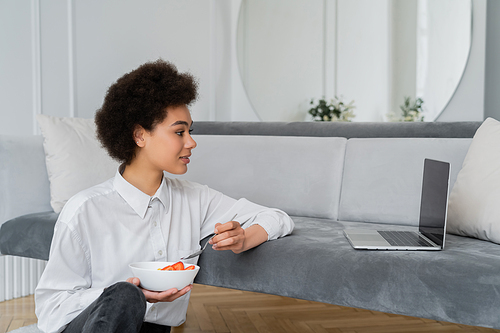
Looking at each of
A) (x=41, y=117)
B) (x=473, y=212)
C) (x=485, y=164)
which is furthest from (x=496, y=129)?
(x=41, y=117)

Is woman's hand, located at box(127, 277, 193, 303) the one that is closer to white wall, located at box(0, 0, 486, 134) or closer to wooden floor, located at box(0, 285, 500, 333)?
wooden floor, located at box(0, 285, 500, 333)

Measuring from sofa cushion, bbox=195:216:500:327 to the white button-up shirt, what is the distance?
0.09m

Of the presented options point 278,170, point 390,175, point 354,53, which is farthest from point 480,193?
point 354,53

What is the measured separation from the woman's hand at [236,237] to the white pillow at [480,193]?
65cm

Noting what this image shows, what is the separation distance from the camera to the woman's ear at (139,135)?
1.28 metres

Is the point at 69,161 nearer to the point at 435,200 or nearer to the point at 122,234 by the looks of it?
the point at 122,234

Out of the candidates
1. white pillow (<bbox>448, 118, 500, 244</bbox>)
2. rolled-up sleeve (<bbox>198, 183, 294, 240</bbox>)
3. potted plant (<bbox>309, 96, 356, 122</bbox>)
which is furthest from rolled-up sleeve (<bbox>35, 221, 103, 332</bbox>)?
potted plant (<bbox>309, 96, 356, 122</bbox>)

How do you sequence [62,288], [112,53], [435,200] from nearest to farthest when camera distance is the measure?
[62,288] < [435,200] < [112,53]

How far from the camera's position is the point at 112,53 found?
8.96ft

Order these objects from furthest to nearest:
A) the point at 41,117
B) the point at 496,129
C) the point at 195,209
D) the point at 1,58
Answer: the point at 1,58 < the point at 41,117 < the point at 496,129 < the point at 195,209

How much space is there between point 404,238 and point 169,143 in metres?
0.79

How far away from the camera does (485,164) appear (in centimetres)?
150

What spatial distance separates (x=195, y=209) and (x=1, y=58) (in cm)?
148

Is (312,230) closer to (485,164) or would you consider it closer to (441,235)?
(441,235)
